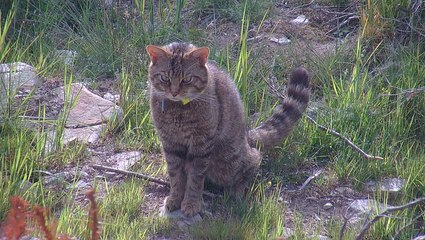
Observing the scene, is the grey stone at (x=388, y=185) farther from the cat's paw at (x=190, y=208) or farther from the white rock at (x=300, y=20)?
the white rock at (x=300, y=20)

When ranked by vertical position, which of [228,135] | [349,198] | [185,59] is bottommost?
[349,198]

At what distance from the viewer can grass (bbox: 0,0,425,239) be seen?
3.62 metres

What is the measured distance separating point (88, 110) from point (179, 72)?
4.00 feet

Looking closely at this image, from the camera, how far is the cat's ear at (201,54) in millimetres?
3859

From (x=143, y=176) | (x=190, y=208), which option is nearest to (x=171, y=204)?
(x=190, y=208)

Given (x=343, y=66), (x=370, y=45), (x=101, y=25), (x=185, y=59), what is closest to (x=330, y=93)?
(x=343, y=66)

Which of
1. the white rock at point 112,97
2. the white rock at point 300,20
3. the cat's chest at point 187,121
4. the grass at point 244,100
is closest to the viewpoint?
the grass at point 244,100

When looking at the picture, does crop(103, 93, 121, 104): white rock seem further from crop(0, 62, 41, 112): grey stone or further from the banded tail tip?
the banded tail tip

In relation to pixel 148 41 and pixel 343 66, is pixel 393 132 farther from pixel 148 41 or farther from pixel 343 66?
pixel 148 41

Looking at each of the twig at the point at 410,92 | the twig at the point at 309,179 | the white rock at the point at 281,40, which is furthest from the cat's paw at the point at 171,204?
the white rock at the point at 281,40

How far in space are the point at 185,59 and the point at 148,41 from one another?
1.54 meters

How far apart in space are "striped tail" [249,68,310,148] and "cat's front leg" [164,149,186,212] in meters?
0.57

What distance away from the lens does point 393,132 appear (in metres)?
4.46

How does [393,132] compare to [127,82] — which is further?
[127,82]
